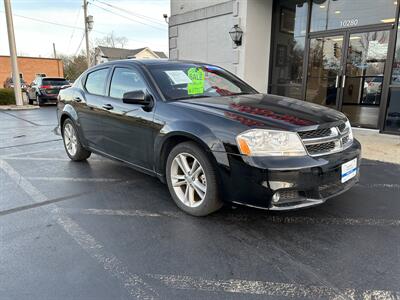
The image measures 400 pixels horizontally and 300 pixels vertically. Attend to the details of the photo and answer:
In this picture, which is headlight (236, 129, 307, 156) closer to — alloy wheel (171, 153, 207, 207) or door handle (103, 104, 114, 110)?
alloy wheel (171, 153, 207, 207)

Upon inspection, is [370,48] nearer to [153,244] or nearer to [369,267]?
[369,267]

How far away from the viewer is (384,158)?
18.9 feet

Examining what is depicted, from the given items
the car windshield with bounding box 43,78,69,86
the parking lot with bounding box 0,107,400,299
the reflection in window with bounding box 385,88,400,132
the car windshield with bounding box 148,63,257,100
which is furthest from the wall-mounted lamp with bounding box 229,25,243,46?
the car windshield with bounding box 43,78,69,86

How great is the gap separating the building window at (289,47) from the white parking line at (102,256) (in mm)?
7729

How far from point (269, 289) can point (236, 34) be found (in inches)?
329

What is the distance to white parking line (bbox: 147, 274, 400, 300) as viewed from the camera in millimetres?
2244

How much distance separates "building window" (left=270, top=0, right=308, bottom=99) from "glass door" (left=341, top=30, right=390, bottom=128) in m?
1.40

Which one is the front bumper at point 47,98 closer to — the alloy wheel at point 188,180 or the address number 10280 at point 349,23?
the address number 10280 at point 349,23

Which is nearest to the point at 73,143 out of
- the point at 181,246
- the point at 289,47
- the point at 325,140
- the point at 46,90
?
the point at 181,246

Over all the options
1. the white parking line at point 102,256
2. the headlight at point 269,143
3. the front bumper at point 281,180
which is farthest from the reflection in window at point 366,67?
the white parking line at point 102,256

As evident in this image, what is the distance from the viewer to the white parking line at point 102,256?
2.31 m

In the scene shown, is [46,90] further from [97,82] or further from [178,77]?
[178,77]

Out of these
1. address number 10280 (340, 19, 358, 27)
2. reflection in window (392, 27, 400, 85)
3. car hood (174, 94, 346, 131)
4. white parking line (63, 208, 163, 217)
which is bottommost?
white parking line (63, 208, 163, 217)

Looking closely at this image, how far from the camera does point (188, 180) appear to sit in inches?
135
